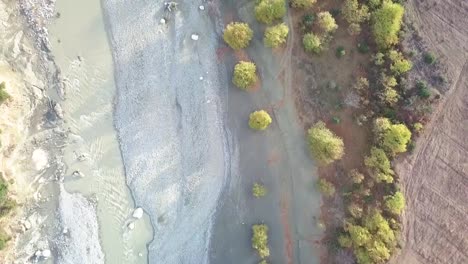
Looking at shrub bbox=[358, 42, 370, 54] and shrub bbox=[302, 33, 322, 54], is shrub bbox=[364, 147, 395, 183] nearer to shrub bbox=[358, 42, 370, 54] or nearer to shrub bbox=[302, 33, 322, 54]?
shrub bbox=[358, 42, 370, 54]

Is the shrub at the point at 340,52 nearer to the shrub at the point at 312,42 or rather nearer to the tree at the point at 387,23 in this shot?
the shrub at the point at 312,42

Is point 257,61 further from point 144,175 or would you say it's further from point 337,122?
point 144,175

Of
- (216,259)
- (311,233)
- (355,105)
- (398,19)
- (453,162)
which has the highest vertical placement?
(398,19)

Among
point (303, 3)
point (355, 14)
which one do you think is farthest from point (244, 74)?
point (355, 14)

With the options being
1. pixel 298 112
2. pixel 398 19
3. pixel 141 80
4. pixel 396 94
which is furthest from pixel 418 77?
pixel 141 80

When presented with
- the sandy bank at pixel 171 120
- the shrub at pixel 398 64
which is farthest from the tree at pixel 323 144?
the sandy bank at pixel 171 120

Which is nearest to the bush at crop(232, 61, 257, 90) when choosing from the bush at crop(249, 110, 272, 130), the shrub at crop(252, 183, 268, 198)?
the bush at crop(249, 110, 272, 130)
